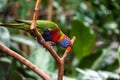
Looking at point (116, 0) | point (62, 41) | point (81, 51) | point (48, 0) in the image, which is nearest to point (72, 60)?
point (81, 51)

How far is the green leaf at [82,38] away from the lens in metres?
1.36

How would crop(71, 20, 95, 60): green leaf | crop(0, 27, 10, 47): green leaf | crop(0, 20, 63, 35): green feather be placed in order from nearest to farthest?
crop(0, 20, 63, 35): green feather < crop(0, 27, 10, 47): green leaf < crop(71, 20, 95, 60): green leaf

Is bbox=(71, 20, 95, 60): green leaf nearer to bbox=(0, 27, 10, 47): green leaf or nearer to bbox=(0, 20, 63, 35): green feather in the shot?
bbox=(0, 27, 10, 47): green leaf

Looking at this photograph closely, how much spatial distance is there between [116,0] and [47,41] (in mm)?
750

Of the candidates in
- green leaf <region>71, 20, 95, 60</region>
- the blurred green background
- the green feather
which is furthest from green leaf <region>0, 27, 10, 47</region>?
the green feather

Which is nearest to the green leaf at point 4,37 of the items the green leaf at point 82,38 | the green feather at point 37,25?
the green leaf at point 82,38

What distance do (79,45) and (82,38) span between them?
2.1 inches

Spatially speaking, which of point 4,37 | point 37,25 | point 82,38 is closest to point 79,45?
point 82,38

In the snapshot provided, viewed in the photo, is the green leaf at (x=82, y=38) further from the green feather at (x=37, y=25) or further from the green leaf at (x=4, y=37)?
the green feather at (x=37, y=25)

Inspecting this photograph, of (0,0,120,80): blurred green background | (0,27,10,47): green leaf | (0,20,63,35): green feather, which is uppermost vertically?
(0,0,120,80): blurred green background

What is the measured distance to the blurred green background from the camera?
1.09 metres

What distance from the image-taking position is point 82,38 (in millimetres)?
1418

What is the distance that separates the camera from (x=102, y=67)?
5.03 feet

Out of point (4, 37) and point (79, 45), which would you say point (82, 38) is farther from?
point (4, 37)
